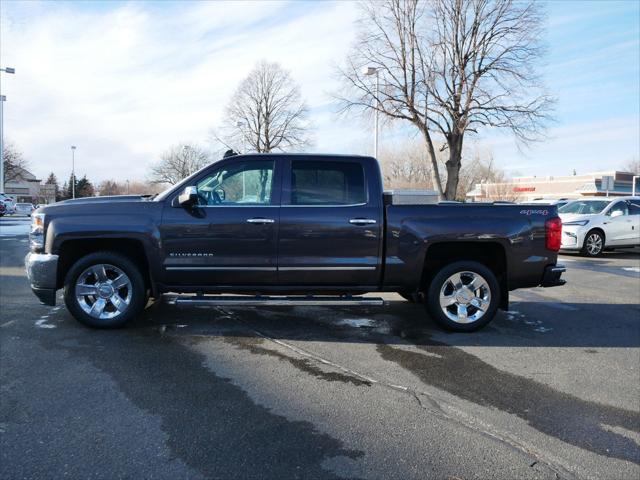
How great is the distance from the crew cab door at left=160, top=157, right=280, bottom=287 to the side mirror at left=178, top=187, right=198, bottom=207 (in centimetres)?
9

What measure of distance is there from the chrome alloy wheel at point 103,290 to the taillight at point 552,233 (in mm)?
4699

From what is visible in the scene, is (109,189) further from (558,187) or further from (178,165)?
(558,187)

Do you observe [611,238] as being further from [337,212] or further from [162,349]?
[162,349]

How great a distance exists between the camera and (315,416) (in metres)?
3.50

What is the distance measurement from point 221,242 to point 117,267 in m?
1.19

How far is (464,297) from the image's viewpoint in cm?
574

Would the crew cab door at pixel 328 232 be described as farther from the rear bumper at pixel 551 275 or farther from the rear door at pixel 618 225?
the rear door at pixel 618 225

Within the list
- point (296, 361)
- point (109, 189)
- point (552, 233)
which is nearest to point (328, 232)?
point (296, 361)

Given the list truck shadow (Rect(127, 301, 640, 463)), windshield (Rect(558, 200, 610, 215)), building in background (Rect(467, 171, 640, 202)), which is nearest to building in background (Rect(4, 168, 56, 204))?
building in background (Rect(467, 171, 640, 202))

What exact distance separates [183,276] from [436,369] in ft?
9.32

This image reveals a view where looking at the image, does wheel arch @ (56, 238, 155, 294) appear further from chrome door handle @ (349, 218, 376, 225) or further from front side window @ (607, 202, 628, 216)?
front side window @ (607, 202, 628, 216)

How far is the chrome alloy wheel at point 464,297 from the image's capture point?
572 cm

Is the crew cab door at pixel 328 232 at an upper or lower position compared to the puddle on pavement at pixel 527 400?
upper

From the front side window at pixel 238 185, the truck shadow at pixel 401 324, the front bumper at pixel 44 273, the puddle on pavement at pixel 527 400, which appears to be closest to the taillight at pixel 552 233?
the truck shadow at pixel 401 324
